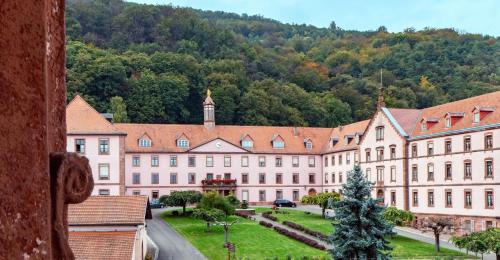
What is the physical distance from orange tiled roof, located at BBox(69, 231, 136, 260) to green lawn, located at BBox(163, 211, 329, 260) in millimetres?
10974

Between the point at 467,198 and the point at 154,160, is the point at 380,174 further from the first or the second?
the point at 154,160

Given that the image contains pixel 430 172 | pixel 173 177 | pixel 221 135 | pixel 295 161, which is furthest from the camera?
pixel 295 161

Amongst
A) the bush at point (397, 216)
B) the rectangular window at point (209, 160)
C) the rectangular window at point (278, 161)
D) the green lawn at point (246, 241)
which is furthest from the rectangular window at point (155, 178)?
the bush at point (397, 216)

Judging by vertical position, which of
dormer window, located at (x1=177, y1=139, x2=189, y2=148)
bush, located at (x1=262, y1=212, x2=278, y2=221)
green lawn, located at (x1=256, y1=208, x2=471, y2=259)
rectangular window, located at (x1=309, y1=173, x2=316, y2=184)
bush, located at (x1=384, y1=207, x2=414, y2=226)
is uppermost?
dormer window, located at (x1=177, y1=139, x2=189, y2=148)

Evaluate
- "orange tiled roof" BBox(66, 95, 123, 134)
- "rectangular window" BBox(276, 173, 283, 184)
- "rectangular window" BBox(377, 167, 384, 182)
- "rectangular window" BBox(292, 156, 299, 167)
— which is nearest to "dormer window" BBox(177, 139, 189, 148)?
"rectangular window" BBox(276, 173, 283, 184)

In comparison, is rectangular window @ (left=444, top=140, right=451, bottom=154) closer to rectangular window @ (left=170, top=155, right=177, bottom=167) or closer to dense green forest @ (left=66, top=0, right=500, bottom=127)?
rectangular window @ (left=170, top=155, right=177, bottom=167)

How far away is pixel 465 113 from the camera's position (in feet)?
163

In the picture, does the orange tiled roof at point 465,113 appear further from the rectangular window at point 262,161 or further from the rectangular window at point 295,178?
the rectangular window at point 262,161

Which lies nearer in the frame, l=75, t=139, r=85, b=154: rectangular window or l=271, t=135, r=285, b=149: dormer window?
l=75, t=139, r=85, b=154: rectangular window

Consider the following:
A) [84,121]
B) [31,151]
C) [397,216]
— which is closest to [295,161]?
[397,216]

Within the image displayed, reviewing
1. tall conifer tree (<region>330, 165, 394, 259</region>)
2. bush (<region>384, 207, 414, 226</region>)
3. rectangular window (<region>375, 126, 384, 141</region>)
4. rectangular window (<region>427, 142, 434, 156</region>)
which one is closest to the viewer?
tall conifer tree (<region>330, 165, 394, 259</region>)

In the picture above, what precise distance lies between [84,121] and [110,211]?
26048 mm

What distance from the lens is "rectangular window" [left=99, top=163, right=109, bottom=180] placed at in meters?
53.4

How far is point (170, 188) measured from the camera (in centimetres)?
7038
